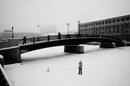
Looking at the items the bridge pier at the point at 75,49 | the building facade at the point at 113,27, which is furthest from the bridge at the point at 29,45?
the building facade at the point at 113,27

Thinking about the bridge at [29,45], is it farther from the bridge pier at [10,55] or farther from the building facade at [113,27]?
the building facade at [113,27]

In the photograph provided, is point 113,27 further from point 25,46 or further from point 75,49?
point 25,46

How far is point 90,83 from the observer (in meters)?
11.2

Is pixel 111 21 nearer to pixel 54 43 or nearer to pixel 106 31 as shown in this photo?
pixel 106 31

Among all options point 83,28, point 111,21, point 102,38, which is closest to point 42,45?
point 102,38

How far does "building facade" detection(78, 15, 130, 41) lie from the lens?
2376 inches

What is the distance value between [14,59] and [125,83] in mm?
15467

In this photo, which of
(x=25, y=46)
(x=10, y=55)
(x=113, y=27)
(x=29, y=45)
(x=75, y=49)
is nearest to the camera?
(x=10, y=55)

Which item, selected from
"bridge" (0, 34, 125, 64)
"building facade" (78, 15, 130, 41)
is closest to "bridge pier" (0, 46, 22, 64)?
"bridge" (0, 34, 125, 64)

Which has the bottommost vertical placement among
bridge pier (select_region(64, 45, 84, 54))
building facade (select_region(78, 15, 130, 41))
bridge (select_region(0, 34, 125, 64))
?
bridge pier (select_region(64, 45, 84, 54))

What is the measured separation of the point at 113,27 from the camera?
6725 cm

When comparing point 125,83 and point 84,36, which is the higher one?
point 84,36

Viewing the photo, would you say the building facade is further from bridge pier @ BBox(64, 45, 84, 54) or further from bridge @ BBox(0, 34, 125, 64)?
bridge @ BBox(0, 34, 125, 64)

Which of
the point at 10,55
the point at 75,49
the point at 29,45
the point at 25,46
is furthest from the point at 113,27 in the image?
the point at 10,55
